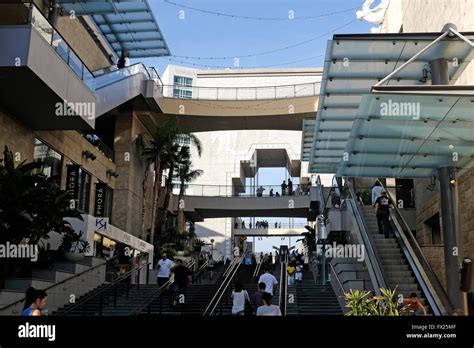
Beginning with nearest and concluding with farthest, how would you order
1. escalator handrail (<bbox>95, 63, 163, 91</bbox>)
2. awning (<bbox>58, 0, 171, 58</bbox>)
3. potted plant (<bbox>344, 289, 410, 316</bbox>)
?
potted plant (<bbox>344, 289, 410, 316</bbox>), awning (<bbox>58, 0, 171, 58</bbox>), escalator handrail (<bbox>95, 63, 163, 91</bbox>)

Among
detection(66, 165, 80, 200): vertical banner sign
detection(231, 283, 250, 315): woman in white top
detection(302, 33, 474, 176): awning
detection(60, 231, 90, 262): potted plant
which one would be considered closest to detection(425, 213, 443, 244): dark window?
detection(302, 33, 474, 176): awning

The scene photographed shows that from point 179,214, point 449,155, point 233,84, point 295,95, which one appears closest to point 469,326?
point 449,155

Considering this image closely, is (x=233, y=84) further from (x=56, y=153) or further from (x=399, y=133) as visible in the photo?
(x=399, y=133)

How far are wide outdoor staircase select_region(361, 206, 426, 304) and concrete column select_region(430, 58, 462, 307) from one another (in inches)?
32.3

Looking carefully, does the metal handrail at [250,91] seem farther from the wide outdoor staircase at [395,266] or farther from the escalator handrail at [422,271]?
the escalator handrail at [422,271]

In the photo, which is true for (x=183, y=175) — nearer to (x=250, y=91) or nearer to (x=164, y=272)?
(x=250, y=91)

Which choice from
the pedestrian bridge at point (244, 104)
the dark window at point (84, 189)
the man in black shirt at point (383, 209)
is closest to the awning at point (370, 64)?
the man in black shirt at point (383, 209)

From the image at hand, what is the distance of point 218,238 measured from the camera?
52.6 metres

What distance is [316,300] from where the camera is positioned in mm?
15648

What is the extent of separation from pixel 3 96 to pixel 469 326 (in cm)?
1500

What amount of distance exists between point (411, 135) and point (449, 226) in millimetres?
2172

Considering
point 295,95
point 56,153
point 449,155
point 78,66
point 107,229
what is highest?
point 295,95

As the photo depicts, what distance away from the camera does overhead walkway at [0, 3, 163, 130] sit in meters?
14.4

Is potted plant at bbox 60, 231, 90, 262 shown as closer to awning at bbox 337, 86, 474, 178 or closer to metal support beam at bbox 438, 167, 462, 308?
awning at bbox 337, 86, 474, 178
